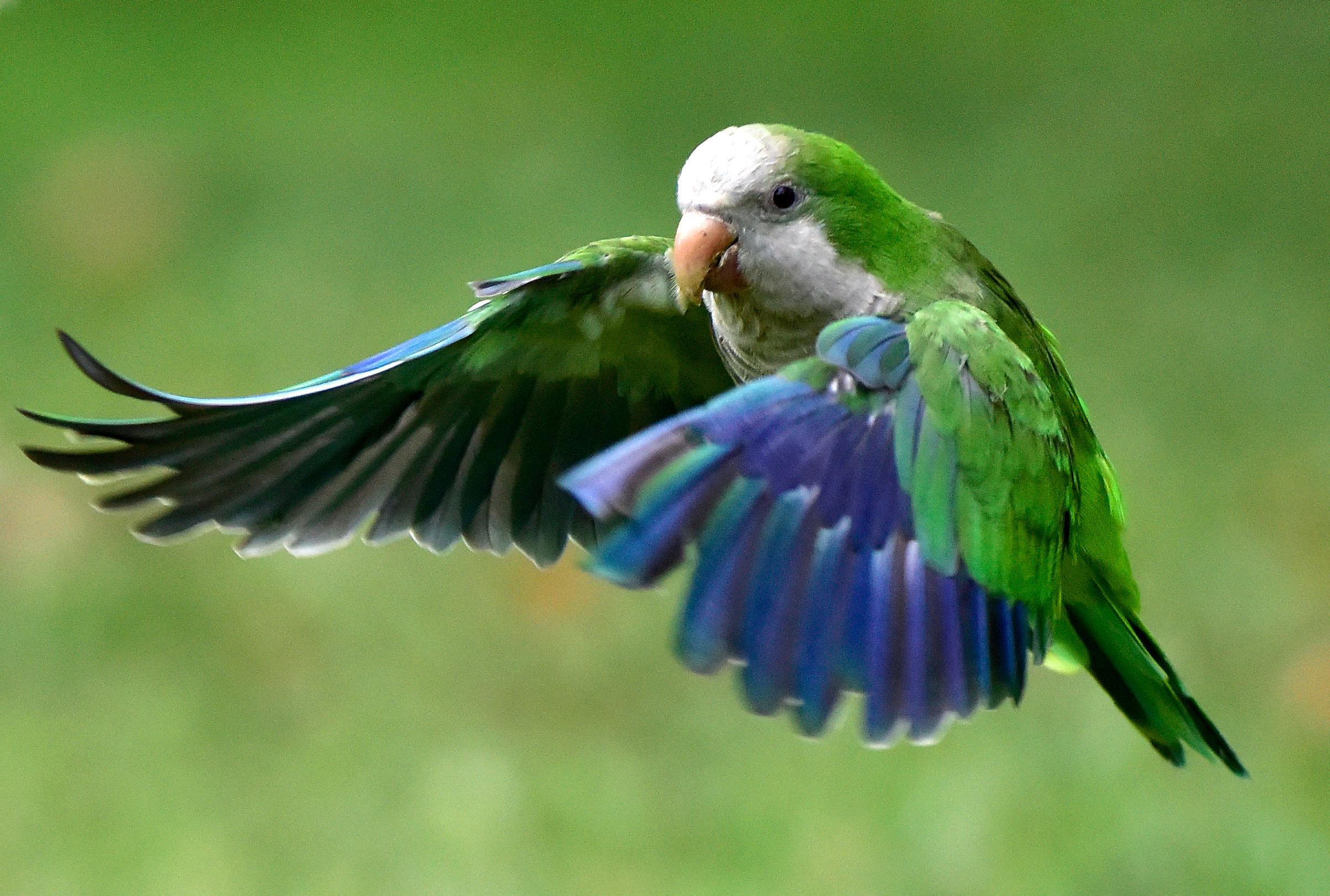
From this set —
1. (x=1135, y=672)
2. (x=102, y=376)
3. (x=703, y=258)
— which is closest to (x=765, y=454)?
(x=703, y=258)

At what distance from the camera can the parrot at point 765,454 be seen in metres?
0.81

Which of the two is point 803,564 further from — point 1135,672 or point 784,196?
point 1135,672

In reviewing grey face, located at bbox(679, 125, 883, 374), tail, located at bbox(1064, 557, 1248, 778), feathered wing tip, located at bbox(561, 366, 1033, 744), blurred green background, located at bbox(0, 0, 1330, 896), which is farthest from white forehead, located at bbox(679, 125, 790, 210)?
blurred green background, located at bbox(0, 0, 1330, 896)

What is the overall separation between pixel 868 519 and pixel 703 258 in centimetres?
23

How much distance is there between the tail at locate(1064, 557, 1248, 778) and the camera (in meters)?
1.16

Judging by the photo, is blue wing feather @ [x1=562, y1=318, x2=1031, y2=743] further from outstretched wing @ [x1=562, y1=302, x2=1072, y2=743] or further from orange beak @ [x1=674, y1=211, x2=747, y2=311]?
orange beak @ [x1=674, y1=211, x2=747, y2=311]

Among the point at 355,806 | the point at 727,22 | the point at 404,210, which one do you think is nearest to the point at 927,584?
the point at 355,806

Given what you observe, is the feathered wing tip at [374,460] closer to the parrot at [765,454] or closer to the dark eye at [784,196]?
the parrot at [765,454]

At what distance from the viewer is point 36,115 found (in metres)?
3.15

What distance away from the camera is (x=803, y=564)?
84 centimetres

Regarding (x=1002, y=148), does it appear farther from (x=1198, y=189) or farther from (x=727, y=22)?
(x=727, y=22)

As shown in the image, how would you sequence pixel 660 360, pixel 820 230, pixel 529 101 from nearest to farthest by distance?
pixel 820 230
pixel 660 360
pixel 529 101

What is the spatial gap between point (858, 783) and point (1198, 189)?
4.88 ft

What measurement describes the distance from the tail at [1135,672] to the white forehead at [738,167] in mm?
352
